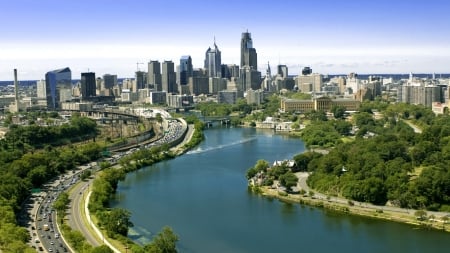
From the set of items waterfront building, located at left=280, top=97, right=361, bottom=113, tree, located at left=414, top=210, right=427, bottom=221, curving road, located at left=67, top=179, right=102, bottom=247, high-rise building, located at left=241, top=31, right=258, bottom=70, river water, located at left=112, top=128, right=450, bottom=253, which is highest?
high-rise building, located at left=241, top=31, right=258, bottom=70

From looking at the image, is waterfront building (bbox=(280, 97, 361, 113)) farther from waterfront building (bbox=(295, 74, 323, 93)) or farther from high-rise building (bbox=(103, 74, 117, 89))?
high-rise building (bbox=(103, 74, 117, 89))

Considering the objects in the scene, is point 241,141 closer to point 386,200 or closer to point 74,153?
point 74,153

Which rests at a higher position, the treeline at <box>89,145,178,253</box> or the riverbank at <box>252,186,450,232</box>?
the treeline at <box>89,145,178,253</box>

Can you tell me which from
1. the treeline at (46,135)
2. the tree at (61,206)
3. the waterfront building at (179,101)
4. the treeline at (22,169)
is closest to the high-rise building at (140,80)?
the waterfront building at (179,101)

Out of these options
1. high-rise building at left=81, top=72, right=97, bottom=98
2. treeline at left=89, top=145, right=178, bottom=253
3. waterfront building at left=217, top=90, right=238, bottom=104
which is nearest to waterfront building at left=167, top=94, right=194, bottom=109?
waterfront building at left=217, top=90, right=238, bottom=104

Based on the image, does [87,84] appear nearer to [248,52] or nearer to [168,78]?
[168,78]

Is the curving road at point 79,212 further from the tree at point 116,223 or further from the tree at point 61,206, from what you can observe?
the tree at point 116,223

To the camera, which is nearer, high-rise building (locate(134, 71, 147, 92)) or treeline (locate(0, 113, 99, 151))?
treeline (locate(0, 113, 99, 151))

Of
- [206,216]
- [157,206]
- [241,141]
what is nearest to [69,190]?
[157,206]

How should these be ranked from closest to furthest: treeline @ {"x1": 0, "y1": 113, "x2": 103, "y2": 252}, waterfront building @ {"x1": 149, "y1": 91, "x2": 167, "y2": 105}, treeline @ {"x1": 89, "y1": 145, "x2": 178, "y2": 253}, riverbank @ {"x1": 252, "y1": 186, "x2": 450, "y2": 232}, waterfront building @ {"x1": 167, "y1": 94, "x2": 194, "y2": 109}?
treeline @ {"x1": 89, "y1": 145, "x2": 178, "y2": 253} < treeline @ {"x1": 0, "y1": 113, "x2": 103, "y2": 252} < riverbank @ {"x1": 252, "y1": 186, "x2": 450, "y2": 232} < waterfront building @ {"x1": 167, "y1": 94, "x2": 194, "y2": 109} < waterfront building @ {"x1": 149, "y1": 91, "x2": 167, "y2": 105}
